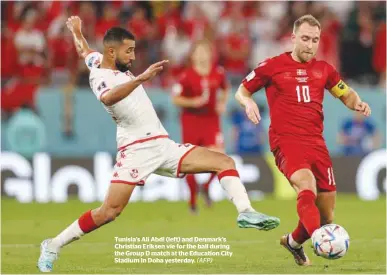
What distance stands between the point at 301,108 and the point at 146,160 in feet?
5.41

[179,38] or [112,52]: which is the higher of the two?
[179,38]

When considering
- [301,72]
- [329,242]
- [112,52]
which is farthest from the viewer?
[301,72]

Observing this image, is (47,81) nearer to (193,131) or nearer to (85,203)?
(85,203)

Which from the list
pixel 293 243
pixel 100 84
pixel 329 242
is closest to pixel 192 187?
pixel 293 243

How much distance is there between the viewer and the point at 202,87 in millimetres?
17391

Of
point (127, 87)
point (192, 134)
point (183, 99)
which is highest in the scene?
point (183, 99)

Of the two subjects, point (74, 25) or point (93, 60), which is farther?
point (74, 25)

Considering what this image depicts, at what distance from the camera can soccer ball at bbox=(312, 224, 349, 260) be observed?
952 cm

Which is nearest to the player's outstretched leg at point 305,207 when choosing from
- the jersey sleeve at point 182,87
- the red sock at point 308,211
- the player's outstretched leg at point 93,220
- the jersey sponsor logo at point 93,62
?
the red sock at point 308,211

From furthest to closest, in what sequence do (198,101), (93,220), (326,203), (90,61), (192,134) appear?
(192,134), (198,101), (90,61), (326,203), (93,220)

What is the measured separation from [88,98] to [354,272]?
468 inches

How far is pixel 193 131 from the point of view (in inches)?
680

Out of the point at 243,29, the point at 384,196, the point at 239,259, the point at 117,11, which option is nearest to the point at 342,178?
the point at 384,196

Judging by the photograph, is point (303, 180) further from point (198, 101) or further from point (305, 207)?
point (198, 101)
